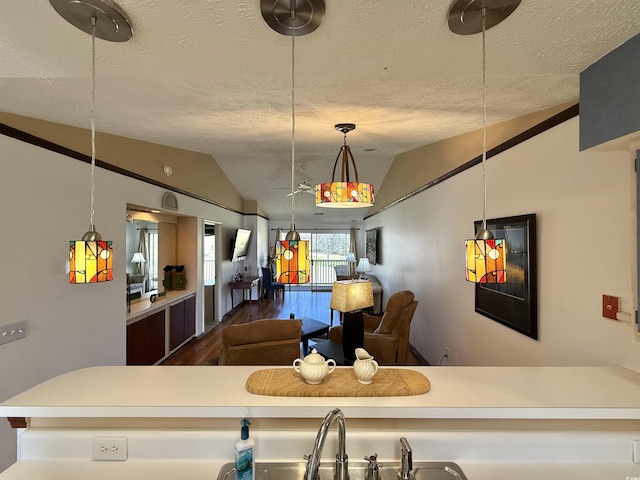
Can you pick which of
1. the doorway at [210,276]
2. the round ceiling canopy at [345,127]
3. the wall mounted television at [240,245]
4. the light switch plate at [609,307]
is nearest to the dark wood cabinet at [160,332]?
the doorway at [210,276]

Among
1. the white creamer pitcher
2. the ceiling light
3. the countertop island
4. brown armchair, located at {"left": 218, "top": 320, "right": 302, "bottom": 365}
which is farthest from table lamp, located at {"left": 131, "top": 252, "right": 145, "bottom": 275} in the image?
the white creamer pitcher

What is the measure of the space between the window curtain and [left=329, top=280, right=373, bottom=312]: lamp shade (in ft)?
9.27

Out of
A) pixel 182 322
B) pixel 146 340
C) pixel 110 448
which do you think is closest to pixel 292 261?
pixel 110 448

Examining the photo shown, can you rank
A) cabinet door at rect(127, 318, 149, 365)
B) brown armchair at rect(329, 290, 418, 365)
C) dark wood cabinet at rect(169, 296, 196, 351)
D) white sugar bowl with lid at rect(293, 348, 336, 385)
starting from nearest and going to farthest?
white sugar bowl with lid at rect(293, 348, 336, 385) → brown armchair at rect(329, 290, 418, 365) → cabinet door at rect(127, 318, 149, 365) → dark wood cabinet at rect(169, 296, 196, 351)

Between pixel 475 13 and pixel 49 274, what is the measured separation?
3.04 m

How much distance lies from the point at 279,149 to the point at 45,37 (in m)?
2.62

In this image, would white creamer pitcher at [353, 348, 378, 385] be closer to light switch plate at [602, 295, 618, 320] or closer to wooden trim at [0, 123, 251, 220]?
light switch plate at [602, 295, 618, 320]

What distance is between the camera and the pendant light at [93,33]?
1.02 m

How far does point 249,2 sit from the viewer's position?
102cm

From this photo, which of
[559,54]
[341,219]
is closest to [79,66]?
[559,54]

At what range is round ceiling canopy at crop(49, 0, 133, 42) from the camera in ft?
3.31

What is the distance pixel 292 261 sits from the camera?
1.38 meters

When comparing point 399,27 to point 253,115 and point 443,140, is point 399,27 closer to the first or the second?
point 253,115

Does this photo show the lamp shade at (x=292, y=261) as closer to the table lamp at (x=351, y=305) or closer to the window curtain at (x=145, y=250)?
the table lamp at (x=351, y=305)
